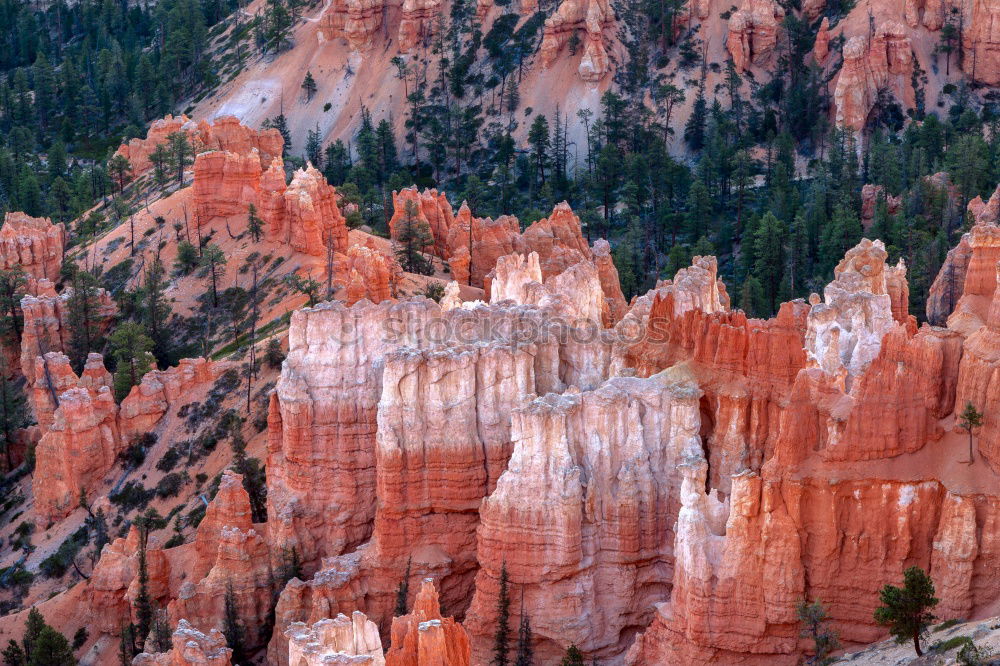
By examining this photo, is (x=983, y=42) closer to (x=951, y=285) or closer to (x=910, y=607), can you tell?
(x=951, y=285)

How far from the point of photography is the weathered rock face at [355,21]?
547 feet

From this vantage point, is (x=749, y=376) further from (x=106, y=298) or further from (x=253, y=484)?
(x=106, y=298)

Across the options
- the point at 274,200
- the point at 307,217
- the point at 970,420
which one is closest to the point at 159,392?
the point at 307,217

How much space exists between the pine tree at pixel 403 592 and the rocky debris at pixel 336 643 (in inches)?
519

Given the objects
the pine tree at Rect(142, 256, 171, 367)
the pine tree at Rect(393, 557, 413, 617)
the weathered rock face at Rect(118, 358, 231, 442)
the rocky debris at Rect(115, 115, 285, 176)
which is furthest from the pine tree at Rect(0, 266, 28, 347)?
the pine tree at Rect(393, 557, 413, 617)

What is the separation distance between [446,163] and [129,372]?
61357 mm

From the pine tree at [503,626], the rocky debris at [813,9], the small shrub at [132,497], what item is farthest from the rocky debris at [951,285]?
the rocky debris at [813,9]

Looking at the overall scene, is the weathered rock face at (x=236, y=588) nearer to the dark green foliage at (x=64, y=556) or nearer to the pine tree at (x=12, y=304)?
the dark green foliage at (x=64, y=556)

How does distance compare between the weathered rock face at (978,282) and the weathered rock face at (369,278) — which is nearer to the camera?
the weathered rock face at (978,282)

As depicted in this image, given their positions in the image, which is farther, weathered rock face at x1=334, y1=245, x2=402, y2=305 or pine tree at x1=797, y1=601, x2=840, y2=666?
weathered rock face at x1=334, y1=245, x2=402, y2=305

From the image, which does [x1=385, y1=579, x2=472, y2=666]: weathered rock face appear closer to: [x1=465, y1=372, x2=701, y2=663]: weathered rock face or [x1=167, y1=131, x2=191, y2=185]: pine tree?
[x1=465, y1=372, x2=701, y2=663]: weathered rock face

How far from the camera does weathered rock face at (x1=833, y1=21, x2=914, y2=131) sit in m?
140

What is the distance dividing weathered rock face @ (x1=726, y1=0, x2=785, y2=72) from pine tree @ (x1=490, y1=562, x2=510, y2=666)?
9992 centimetres

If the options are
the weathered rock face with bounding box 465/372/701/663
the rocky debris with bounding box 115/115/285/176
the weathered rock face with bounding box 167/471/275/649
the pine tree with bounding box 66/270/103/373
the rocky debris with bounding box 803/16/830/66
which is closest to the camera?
the weathered rock face with bounding box 465/372/701/663
